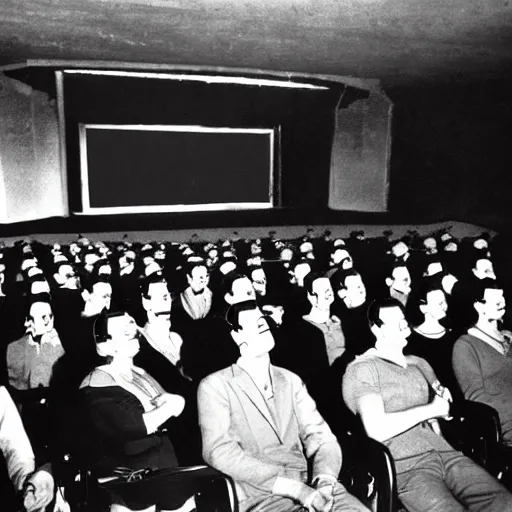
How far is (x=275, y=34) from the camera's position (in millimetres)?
6309

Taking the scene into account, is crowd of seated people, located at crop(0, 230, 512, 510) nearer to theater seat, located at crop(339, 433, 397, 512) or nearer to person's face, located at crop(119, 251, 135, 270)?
theater seat, located at crop(339, 433, 397, 512)

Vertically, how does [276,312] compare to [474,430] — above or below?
above

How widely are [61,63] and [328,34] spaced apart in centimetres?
390

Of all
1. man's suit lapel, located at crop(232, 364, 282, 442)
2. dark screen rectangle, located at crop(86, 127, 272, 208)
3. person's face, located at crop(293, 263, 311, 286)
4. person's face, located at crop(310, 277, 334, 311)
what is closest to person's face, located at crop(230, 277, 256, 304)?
person's face, located at crop(310, 277, 334, 311)

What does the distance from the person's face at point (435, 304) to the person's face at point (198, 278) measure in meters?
2.38

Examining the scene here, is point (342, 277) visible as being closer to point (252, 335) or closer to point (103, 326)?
point (252, 335)

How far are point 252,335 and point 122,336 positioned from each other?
588 mm

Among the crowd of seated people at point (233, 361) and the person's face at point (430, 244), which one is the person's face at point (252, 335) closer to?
the crowd of seated people at point (233, 361)

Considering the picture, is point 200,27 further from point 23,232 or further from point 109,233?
point 109,233

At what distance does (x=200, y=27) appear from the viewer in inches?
236

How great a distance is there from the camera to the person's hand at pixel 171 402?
255 cm

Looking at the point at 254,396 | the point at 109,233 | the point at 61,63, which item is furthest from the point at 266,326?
the point at 109,233

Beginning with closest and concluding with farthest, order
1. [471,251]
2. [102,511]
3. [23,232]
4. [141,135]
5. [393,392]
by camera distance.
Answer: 1. [102,511]
2. [393,392]
3. [471,251]
4. [23,232]
5. [141,135]

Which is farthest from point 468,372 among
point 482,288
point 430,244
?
point 430,244
